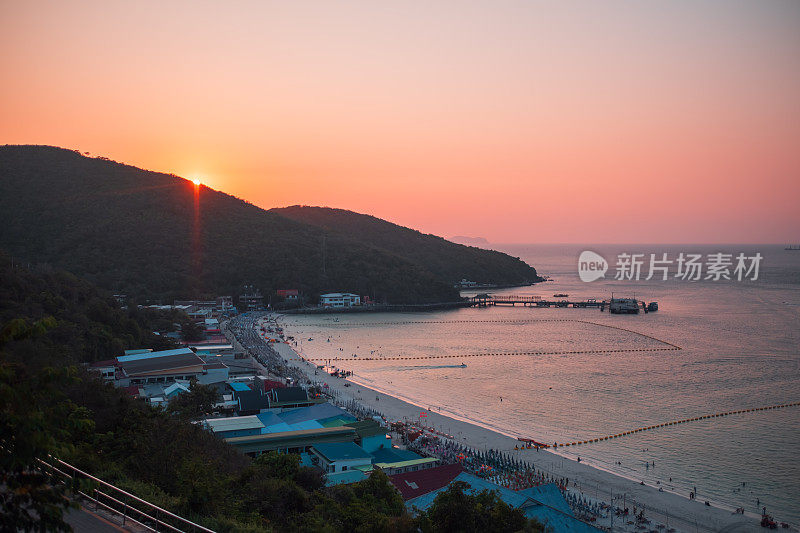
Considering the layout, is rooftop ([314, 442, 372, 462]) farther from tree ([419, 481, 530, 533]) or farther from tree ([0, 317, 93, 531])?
tree ([0, 317, 93, 531])

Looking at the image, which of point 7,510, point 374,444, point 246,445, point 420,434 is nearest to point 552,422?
point 420,434

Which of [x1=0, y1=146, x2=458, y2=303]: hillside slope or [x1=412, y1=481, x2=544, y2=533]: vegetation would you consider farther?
[x1=0, y1=146, x2=458, y2=303]: hillside slope

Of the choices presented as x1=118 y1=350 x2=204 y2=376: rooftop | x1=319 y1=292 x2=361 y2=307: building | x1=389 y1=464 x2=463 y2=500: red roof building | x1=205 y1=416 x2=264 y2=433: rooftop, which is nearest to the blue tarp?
x1=205 y1=416 x2=264 y2=433: rooftop

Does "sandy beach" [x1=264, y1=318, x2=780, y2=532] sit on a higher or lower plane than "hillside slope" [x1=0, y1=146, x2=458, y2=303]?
lower

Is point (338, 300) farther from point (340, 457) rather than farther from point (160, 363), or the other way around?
point (340, 457)

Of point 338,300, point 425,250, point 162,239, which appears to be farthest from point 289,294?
→ point 425,250

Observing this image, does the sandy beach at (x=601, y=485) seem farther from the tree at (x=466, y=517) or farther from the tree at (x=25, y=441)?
the tree at (x=25, y=441)

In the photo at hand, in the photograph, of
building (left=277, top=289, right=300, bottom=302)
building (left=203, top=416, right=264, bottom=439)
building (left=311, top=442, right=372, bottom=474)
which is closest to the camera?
building (left=311, top=442, right=372, bottom=474)
